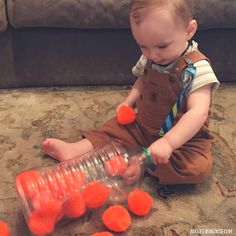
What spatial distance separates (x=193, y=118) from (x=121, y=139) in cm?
25

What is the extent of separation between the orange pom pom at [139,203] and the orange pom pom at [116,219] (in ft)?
0.07

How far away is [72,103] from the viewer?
1.42 meters

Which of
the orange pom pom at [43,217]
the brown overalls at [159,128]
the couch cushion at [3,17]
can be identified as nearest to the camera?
the orange pom pom at [43,217]

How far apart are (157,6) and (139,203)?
456mm

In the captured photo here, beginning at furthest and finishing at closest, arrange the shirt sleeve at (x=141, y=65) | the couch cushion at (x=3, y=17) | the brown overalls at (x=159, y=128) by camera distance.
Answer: the couch cushion at (x=3, y=17)
the shirt sleeve at (x=141, y=65)
the brown overalls at (x=159, y=128)

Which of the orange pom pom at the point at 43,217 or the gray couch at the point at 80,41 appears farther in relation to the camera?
the gray couch at the point at 80,41

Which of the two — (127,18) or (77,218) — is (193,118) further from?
(127,18)

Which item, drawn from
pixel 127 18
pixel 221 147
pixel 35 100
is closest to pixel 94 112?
pixel 35 100

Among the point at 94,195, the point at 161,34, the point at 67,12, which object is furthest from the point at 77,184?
the point at 67,12

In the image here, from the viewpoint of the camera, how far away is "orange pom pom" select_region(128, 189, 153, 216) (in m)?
0.99

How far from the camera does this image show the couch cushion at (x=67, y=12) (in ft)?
4.28

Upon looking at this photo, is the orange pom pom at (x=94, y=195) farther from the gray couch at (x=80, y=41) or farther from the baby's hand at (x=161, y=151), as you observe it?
the gray couch at (x=80, y=41)

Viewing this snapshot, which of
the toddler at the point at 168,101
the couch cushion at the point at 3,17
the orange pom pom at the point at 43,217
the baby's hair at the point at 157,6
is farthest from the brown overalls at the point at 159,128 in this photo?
the couch cushion at the point at 3,17

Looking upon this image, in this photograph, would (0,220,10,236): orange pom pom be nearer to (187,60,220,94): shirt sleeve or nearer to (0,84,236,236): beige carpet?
(0,84,236,236): beige carpet
